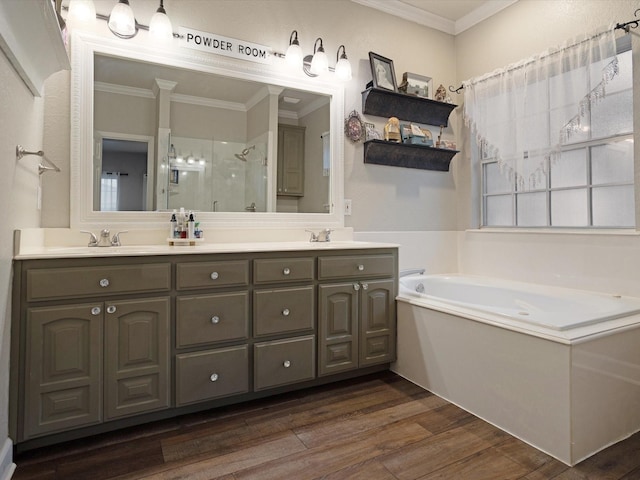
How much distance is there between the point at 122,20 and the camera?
6.55 feet

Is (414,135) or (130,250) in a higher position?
(414,135)

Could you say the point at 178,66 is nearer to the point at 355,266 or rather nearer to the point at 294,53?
the point at 294,53

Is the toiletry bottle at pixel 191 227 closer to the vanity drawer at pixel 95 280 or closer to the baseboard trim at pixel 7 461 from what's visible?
the vanity drawer at pixel 95 280

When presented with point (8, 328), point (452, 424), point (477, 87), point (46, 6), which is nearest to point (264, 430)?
point (452, 424)

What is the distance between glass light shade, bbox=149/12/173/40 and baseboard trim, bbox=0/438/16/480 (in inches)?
77.9

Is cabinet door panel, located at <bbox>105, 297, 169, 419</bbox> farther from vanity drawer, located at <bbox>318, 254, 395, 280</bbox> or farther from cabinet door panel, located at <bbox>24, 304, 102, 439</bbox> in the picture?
vanity drawer, located at <bbox>318, 254, 395, 280</bbox>

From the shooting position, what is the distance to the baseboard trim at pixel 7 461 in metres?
1.36

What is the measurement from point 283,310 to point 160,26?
5.40ft

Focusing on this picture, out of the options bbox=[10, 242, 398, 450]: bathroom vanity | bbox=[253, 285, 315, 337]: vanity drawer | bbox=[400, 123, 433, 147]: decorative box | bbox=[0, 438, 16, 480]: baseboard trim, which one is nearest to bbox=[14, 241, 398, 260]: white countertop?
bbox=[10, 242, 398, 450]: bathroom vanity

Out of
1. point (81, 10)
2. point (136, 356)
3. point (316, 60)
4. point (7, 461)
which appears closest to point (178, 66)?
point (81, 10)

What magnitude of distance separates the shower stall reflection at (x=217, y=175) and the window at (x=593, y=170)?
1869mm

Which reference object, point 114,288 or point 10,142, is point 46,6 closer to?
point 10,142

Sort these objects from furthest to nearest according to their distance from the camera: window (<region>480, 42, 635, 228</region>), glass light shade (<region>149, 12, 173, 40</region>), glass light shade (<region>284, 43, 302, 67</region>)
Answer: glass light shade (<region>284, 43, 302, 67</region>) → window (<region>480, 42, 635, 228</region>) → glass light shade (<region>149, 12, 173, 40</region>)

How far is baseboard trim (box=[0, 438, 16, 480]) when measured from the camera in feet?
4.47
